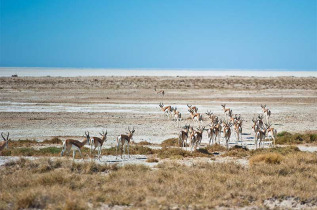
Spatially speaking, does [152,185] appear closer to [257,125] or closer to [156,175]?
[156,175]

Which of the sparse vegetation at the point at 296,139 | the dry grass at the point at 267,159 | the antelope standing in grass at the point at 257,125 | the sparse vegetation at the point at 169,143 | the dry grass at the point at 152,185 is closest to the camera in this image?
the dry grass at the point at 152,185

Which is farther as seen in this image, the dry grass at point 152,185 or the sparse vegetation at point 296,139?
the sparse vegetation at point 296,139

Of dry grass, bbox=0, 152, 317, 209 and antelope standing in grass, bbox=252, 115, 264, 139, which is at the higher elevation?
antelope standing in grass, bbox=252, 115, 264, 139

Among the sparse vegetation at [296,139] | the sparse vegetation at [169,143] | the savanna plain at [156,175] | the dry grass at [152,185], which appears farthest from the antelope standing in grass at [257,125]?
the dry grass at [152,185]

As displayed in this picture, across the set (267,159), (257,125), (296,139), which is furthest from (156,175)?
(296,139)

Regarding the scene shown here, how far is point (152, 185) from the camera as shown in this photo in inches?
464

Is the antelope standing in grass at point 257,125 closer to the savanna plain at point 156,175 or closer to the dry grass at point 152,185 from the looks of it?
the savanna plain at point 156,175

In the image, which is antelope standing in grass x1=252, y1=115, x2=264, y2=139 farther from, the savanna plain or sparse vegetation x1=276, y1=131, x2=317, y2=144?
sparse vegetation x1=276, y1=131, x2=317, y2=144

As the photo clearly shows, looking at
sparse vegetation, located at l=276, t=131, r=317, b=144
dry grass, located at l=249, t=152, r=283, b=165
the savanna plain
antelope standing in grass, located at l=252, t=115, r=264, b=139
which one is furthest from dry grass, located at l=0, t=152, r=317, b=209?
sparse vegetation, located at l=276, t=131, r=317, b=144

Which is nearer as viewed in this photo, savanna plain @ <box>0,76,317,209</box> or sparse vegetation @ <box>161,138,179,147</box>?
savanna plain @ <box>0,76,317,209</box>

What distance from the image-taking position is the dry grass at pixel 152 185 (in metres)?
10.5

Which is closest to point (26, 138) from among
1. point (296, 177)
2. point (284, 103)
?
point (296, 177)

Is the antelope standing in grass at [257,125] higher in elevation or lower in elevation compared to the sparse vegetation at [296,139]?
higher

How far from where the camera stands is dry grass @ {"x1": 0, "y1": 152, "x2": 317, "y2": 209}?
10508 mm
